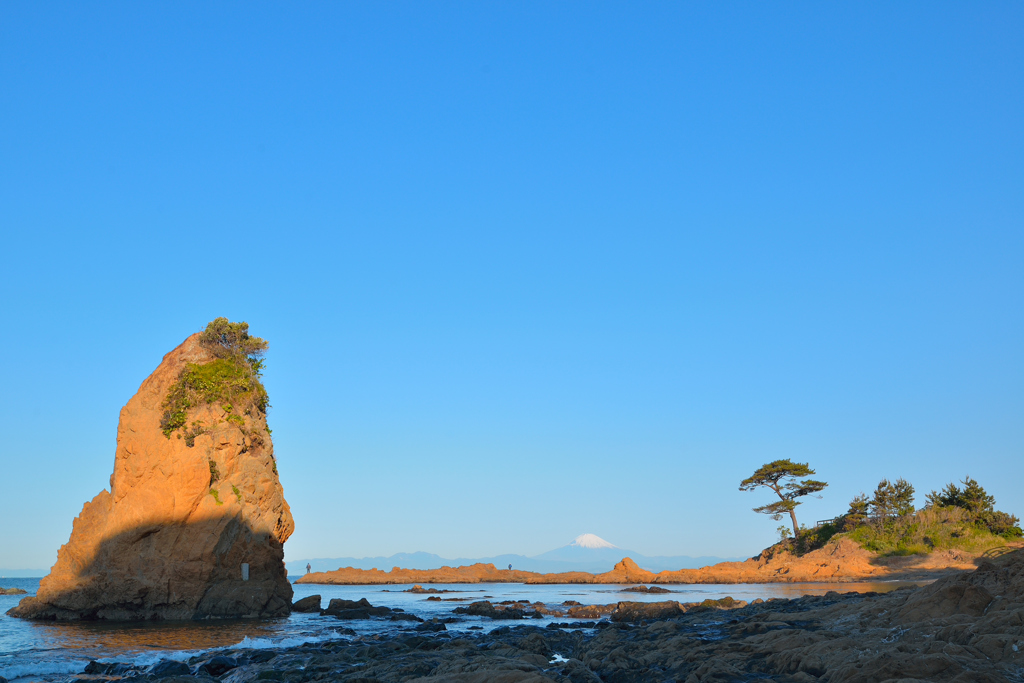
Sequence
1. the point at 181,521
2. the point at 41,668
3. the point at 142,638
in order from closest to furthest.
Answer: the point at 41,668 → the point at 142,638 → the point at 181,521

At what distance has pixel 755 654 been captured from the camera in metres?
13.3

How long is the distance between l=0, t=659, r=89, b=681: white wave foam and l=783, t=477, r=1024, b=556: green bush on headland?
178 feet

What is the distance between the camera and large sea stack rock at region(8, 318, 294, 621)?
97.2 ft

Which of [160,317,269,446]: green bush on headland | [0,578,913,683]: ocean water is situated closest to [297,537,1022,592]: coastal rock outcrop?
[0,578,913,683]: ocean water

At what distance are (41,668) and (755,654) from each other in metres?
18.4

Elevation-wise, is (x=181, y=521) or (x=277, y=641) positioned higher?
(x=181, y=521)

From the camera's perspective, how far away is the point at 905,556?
49.8 metres

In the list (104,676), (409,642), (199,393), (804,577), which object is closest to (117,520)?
(199,393)

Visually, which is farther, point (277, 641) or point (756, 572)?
point (756, 572)

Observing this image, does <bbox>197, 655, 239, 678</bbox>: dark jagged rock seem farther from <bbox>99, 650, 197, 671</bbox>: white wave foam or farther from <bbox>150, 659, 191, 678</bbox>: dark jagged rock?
<bbox>99, 650, 197, 671</bbox>: white wave foam

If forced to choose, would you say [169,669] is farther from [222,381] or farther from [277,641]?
[222,381]

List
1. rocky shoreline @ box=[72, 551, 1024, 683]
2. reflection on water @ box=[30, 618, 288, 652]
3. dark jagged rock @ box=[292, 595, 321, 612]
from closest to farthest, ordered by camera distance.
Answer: rocky shoreline @ box=[72, 551, 1024, 683], reflection on water @ box=[30, 618, 288, 652], dark jagged rock @ box=[292, 595, 321, 612]

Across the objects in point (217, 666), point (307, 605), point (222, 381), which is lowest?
point (307, 605)

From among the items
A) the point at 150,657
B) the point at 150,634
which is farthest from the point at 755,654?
the point at 150,634
